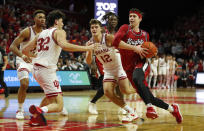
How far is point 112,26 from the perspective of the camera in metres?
7.82

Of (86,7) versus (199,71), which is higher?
(86,7)

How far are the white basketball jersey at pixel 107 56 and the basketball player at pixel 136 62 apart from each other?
8.4 inches

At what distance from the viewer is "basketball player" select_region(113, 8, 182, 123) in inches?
247

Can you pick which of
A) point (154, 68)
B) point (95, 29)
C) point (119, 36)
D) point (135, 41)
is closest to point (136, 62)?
point (135, 41)

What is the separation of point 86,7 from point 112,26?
22.0 m

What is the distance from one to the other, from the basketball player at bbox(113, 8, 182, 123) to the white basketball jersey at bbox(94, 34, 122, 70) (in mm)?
214

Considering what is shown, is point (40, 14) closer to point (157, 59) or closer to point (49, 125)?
point (49, 125)

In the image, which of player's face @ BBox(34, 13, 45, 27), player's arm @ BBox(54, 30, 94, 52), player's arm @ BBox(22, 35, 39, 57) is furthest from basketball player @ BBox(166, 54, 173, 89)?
player's arm @ BBox(54, 30, 94, 52)

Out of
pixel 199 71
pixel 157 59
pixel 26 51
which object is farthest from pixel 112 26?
pixel 199 71

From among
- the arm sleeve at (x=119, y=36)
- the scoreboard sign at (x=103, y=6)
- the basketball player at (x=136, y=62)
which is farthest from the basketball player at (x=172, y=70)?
the arm sleeve at (x=119, y=36)

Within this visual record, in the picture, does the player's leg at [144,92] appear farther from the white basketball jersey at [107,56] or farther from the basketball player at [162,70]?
the basketball player at [162,70]

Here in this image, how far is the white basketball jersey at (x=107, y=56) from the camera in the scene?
691 centimetres

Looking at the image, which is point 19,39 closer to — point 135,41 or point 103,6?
point 135,41

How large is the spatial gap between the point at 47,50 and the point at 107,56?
149 cm
